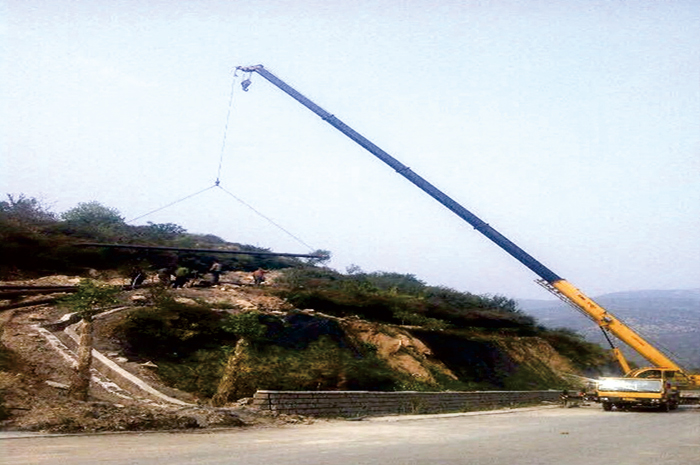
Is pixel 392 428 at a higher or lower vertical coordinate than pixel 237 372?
lower

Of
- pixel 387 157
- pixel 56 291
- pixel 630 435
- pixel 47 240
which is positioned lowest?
pixel 630 435

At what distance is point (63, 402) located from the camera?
1352 centimetres

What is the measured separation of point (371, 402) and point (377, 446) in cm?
762

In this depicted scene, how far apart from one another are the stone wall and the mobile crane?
20.0 feet

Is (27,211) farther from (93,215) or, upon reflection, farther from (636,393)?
(636,393)

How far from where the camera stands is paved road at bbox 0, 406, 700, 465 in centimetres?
1016

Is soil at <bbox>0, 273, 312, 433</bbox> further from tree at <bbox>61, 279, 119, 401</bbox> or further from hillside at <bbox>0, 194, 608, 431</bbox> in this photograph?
tree at <bbox>61, 279, 119, 401</bbox>

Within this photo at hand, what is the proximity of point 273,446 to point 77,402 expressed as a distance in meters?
4.55

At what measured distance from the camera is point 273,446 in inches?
471

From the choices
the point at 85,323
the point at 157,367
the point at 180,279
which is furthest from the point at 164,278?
the point at 85,323

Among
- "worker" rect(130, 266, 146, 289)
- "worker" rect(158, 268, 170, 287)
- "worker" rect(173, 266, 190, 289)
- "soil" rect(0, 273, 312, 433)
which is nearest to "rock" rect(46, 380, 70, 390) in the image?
"soil" rect(0, 273, 312, 433)

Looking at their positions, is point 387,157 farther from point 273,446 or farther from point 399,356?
point 273,446

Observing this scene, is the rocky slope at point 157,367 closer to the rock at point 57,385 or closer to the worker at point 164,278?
the rock at point 57,385

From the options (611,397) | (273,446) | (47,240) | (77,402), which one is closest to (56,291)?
(47,240)
